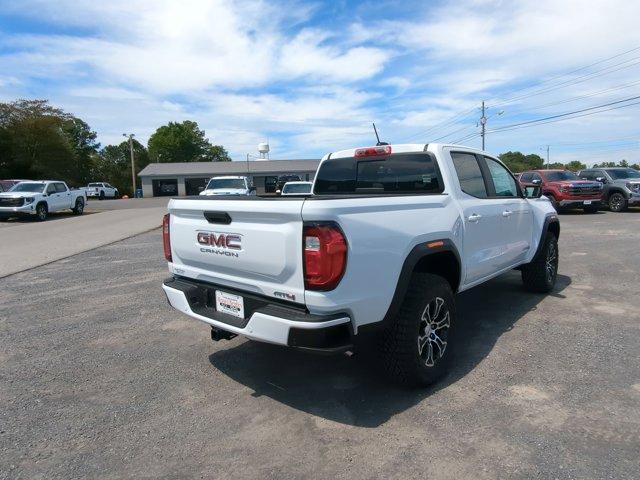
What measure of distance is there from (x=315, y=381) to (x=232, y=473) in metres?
1.24

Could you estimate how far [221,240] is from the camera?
3.36 meters

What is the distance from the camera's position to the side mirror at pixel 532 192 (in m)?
5.66

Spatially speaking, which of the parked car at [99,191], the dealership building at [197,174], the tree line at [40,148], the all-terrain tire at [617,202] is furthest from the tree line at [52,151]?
the all-terrain tire at [617,202]

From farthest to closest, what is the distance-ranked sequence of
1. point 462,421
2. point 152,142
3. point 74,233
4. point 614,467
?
point 152,142
point 74,233
point 462,421
point 614,467

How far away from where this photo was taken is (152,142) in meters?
94.9

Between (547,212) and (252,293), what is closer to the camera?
(252,293)

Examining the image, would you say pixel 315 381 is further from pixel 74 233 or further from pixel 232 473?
pixel 74 233

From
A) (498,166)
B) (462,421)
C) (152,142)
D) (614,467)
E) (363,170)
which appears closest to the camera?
(614,467)

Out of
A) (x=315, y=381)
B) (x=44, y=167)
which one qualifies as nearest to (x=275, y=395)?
(x=315, y=381)

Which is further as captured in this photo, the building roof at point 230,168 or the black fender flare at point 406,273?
the building roof at point 230,168

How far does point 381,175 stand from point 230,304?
2094 millimetres

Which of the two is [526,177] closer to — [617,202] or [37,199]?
[617,202]

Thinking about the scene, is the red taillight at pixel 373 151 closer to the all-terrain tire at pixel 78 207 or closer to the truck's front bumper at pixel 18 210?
the truck's front bumper at pixel 18 210

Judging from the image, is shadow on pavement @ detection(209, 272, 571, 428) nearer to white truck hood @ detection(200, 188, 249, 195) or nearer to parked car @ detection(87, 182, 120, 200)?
white truck hood @ detection(200, 188, 249, 195)
